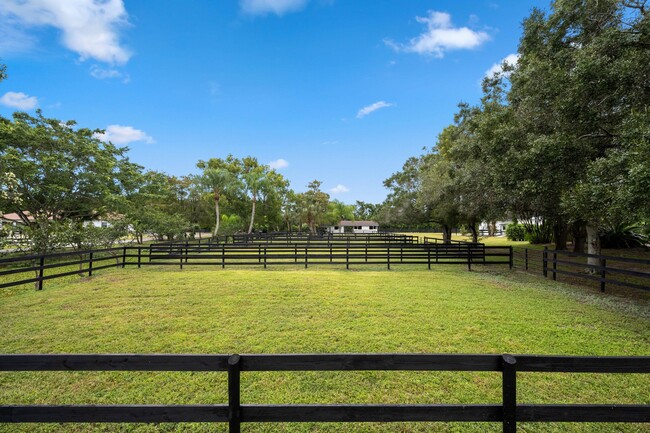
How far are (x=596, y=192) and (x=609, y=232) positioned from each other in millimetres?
18351

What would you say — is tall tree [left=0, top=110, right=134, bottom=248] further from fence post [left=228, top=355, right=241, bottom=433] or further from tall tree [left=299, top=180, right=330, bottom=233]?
tall tree [left=299, top=180, right=330, bottom=233]

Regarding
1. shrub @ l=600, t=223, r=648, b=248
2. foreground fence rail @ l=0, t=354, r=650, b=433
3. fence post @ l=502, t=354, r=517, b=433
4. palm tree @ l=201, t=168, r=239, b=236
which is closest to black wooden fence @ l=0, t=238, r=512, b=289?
shrub @ l=600, t=223, r=648, b=248

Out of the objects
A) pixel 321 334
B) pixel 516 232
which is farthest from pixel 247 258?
pixel 516 232

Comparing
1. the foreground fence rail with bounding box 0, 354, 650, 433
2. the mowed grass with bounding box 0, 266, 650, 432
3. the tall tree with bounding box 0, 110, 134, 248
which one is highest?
the tall tree with bounding box 0, 110, 134, 248

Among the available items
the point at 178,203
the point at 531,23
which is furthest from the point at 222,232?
the point at 531,23

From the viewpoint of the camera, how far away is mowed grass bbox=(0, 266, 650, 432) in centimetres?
362

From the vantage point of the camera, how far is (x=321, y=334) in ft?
18.0

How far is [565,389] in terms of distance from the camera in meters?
3.79

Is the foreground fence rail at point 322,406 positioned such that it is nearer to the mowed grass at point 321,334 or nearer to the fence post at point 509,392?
the fence post at point 509,392

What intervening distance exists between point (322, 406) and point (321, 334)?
3168mm

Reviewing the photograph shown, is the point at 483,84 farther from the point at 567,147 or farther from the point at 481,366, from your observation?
the point at 481,366

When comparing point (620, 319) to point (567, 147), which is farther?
point (567, 147)

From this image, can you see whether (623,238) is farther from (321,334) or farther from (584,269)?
(321,334)

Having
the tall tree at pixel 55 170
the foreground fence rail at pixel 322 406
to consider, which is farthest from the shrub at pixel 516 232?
the tall tree at pixel 55 170
